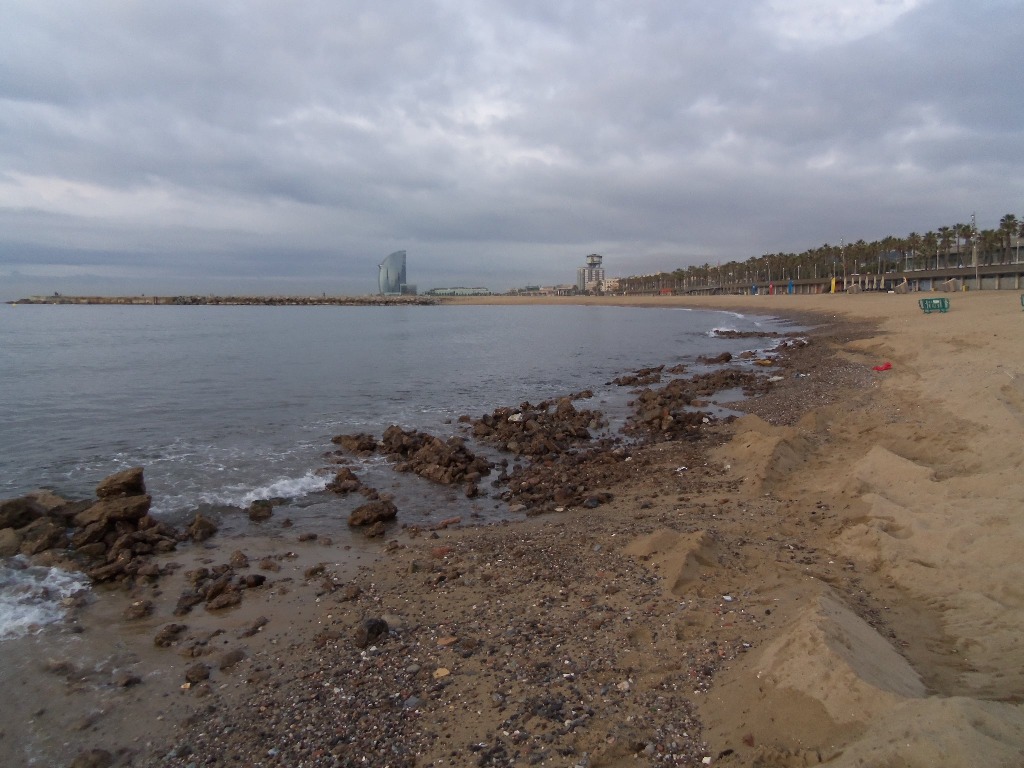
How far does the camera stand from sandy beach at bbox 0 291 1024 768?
438cm

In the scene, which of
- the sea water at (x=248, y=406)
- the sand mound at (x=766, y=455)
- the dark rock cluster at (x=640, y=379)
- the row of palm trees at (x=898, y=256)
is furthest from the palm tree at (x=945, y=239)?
the sand mound at (x=766, y=455)

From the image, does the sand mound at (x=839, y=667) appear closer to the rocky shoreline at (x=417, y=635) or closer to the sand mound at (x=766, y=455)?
the rocky shoreline at (x=417, y=635)

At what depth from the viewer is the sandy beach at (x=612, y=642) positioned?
4.38 m

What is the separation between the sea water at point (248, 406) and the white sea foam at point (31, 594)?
0.03 m

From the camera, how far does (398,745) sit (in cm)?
473

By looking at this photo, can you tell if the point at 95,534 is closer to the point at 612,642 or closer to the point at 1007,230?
the point at 612,642

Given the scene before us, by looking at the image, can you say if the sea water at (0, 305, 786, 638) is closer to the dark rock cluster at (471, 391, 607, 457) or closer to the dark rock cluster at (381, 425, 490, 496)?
the dark rock cluster at (381, 425, 490, 496)

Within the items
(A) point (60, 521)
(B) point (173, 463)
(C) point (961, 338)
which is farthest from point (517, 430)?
(C) point (961, 338)

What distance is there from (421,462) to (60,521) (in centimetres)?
687

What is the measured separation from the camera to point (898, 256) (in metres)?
109

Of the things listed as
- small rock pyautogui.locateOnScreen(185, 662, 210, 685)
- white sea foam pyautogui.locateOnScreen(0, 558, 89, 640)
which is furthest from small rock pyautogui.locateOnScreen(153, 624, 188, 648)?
white sea foam pyautogui.locateOnScreen(0, 558, 89, 640)

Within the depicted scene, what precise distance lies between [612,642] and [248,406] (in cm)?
1992

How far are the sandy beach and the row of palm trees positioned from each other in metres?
97.2

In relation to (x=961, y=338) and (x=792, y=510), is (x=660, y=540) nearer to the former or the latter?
(x=792, y=510)
